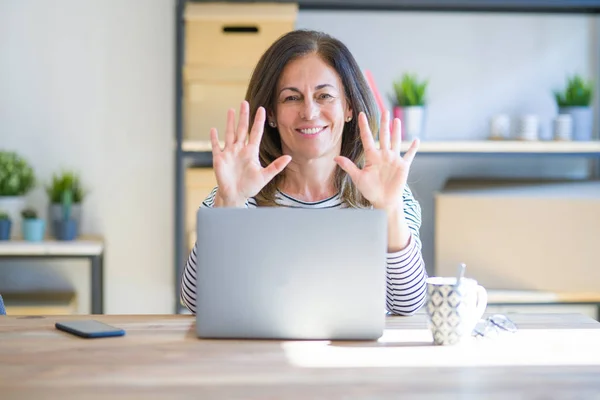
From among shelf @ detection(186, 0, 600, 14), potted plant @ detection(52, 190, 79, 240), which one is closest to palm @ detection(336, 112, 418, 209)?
shelf @ detection(186, 0, 600, 14)

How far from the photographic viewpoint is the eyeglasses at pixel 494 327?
5.02 ft

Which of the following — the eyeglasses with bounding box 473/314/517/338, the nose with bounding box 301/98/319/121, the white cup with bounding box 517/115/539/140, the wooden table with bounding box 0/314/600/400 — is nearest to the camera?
the wooden table with bounding box 0/314/600/400

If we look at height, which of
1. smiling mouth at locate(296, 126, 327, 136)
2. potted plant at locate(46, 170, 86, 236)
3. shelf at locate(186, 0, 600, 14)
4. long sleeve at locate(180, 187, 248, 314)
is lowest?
long sleeve at locate(180, 187, 248, 314)

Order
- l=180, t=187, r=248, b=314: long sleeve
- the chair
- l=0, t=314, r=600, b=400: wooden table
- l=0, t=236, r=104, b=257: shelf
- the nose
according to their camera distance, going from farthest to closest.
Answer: the chair, l=0, t=236, r=104, b=257: shelf, the nose, l=180, t=187, r=248, b=314: long sleeve, l=0, t=314, r=600, b=400: wooden table

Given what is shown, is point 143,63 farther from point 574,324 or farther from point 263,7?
point 574,324

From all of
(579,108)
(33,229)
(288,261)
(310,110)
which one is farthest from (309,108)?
(579,108)

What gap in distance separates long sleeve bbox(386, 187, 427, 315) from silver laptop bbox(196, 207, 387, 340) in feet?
1.02

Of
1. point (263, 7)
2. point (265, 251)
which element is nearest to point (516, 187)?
point (263, 7)

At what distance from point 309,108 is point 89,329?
2.49ft

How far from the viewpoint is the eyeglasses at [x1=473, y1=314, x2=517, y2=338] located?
1.53m

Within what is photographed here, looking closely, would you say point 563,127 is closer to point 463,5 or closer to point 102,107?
point 463,5

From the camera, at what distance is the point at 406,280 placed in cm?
177

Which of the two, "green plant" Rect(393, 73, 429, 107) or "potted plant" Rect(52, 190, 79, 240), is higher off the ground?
"green plant" Rect(393, 73, 429, 107)

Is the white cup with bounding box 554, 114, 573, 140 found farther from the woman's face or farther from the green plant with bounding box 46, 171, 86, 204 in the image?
the green plant with bounding box 46, 171, 86, 204
